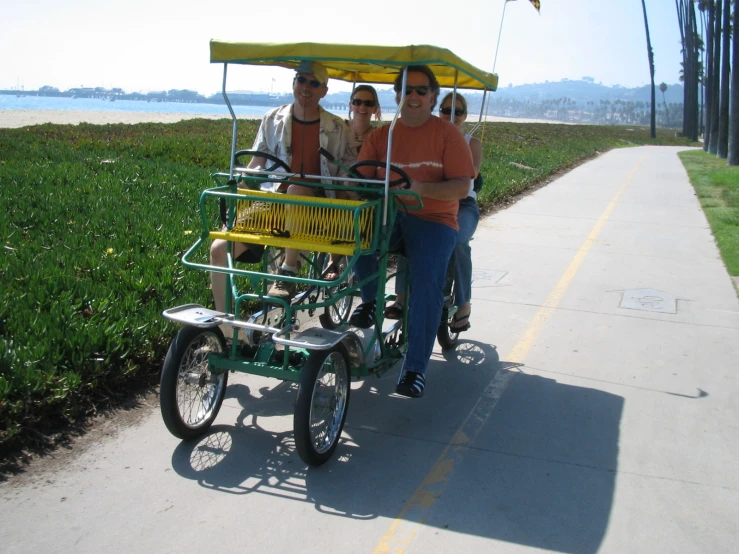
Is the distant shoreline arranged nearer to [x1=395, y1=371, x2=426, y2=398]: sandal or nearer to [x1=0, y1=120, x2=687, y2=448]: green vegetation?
[x1=0, y1=120, x2=687, y2=448]: green vegetation

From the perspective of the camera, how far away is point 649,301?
873 centimetres

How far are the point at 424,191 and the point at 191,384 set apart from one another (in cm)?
182

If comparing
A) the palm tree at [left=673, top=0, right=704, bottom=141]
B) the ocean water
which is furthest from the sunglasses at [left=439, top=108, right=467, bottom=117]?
the palm tree at [left=673, top=0, right=704, bottom=141]

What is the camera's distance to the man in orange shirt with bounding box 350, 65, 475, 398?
16.8 ft

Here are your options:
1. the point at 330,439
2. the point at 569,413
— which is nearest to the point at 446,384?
the point at 569,413

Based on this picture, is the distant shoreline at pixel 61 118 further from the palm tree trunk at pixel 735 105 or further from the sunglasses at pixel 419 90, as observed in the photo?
the sunglasses at pixel 419 90

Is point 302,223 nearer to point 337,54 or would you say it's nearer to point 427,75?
point 337,54

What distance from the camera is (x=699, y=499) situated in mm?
4340

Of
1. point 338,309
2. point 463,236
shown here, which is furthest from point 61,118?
point 463,236

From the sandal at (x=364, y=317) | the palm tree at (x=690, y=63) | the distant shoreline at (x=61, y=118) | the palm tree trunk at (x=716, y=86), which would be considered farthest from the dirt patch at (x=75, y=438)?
the palm tree at (x=690, y=63)

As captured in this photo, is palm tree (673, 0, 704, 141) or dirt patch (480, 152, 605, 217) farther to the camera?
palm tree (673, 0, 704, 141)

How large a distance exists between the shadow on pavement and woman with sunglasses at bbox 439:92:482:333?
79 cm

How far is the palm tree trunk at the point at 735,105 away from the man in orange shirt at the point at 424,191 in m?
26.9

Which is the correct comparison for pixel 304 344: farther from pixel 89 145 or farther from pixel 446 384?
pixel 89 145
